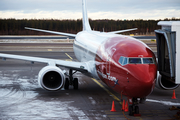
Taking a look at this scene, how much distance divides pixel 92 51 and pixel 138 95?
6001 millimetres

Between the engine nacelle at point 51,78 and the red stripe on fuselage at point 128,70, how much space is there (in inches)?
127

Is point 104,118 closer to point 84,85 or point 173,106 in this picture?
point 173,106

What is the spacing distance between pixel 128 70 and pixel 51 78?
6.52 metres

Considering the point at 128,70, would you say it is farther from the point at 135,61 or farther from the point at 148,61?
the point at 148,61

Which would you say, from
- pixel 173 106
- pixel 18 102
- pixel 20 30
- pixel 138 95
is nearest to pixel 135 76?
pixel 138 95

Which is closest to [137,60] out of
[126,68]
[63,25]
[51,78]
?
[126,68]

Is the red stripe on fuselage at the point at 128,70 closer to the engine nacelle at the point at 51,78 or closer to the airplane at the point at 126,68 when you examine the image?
the airplane at the point at 126,68

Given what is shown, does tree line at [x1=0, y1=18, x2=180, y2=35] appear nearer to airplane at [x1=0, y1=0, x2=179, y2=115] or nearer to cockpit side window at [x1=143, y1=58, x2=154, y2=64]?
airplane at [x1=0, y1=0, x2=179, y2=115]

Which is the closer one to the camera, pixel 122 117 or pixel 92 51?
pixel 122 117

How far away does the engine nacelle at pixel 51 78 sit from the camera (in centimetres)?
1631

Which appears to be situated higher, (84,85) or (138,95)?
(138,95)

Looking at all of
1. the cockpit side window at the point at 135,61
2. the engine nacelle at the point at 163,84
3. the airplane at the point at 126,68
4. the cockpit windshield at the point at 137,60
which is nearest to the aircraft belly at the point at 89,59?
the airplane at the point at 126,68

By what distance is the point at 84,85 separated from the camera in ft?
67.9

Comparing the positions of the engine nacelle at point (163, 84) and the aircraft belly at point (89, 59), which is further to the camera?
the aircraft belly at point (89, 59)
